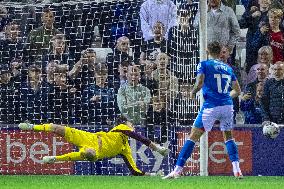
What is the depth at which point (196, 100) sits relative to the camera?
16.1 m

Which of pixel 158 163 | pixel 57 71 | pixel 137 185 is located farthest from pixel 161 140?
pixel 137 185

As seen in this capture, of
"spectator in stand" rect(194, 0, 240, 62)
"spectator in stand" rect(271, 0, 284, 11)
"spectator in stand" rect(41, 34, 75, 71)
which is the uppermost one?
"spectator in stand" rect(271, 0, 284, 11)

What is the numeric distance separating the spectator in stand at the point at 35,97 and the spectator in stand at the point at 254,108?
362 centimetres

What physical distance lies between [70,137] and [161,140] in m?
2.02

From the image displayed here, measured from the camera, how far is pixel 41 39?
1770 centimetres

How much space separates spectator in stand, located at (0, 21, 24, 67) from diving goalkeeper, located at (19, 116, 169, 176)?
3.37 meters

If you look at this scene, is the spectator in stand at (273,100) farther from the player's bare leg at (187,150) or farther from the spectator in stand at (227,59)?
the player's bare leg at (187,150)

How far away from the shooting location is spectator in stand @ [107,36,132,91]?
1697cm

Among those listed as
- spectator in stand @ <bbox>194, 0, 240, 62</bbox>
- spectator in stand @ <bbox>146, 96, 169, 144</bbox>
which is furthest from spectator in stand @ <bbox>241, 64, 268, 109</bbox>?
spectator in stand @ <bbox>146, 96, 169, 144</bbox>

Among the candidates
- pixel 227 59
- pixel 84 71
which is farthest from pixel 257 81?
pixel 84 71

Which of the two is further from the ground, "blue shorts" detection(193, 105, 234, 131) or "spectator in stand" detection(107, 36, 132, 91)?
"spectator in stand" detection(107, 36, 132, 91)

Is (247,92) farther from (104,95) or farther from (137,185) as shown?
(137,185)

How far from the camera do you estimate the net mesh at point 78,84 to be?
16062 mm

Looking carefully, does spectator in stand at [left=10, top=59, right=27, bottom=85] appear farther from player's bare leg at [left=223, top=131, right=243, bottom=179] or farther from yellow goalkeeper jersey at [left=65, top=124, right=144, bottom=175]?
player's bare leg at [left=223, top=131, right=243, bottom=179]
